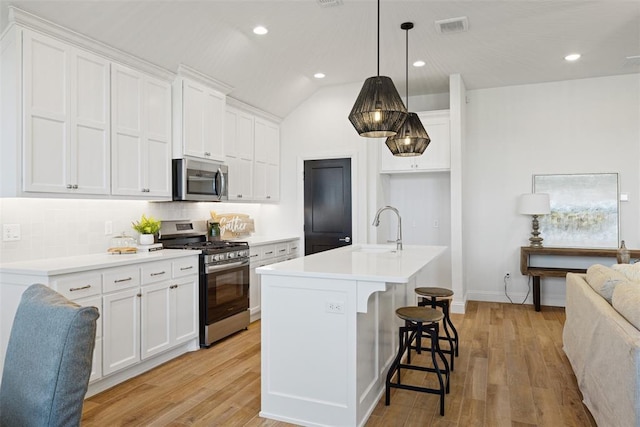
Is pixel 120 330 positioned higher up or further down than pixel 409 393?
higher up

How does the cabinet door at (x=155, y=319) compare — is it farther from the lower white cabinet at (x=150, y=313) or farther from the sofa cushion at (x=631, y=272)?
the sofa cushion at (x=631, y=272)

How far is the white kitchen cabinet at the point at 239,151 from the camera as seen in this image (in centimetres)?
518

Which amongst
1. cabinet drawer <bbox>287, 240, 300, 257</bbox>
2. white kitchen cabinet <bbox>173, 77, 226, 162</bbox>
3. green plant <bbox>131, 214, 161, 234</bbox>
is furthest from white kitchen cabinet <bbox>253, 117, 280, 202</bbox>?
green plant <bbox>131, 214, 161, 234</bbox>

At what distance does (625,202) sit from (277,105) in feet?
15.3

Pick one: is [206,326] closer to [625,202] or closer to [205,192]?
[205,192]

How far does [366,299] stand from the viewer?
2480 mm

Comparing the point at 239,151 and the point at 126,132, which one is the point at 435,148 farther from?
the point at 126,132

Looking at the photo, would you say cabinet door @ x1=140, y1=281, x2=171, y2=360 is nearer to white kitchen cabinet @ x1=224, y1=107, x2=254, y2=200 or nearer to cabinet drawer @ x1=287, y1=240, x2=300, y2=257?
white kitchen cabinet @ x1=224, y1=107, x2=254, y2=200

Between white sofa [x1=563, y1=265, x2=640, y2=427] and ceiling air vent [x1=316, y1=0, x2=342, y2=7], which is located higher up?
ceiling air vent [x1=316, y1=0, x2=342, y2=7]

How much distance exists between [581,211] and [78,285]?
5.77 meters

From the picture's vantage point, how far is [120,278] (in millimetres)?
3252

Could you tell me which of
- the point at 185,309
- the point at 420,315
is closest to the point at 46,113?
the point at 185,309

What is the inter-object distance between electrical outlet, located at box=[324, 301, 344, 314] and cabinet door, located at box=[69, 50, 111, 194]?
7.02 feet

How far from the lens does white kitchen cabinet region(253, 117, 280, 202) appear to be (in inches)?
226
